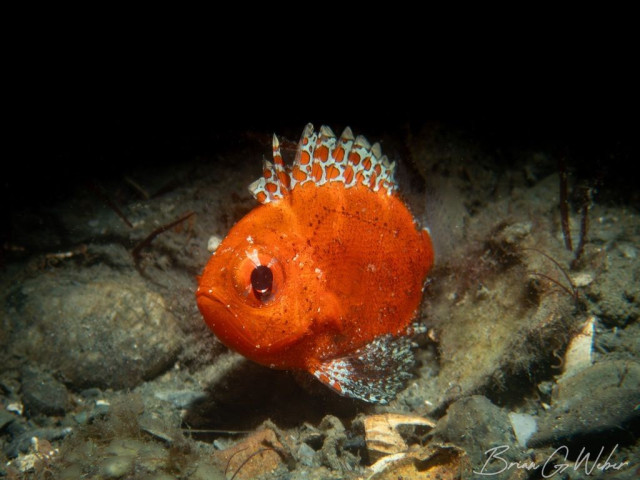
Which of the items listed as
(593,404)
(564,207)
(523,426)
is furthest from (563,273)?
(523,426)

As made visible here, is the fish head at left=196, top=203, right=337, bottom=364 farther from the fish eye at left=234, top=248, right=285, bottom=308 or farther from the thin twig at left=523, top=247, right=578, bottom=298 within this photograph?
the thin twig at left=523, top=247, right=578, bottom=298

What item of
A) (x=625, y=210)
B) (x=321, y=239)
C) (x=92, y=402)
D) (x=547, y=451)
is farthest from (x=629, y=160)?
(x=92, y=402)

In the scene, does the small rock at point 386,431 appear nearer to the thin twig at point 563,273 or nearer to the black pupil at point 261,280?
the black pupil at point 261,280

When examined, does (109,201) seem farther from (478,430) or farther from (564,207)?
(564,207)

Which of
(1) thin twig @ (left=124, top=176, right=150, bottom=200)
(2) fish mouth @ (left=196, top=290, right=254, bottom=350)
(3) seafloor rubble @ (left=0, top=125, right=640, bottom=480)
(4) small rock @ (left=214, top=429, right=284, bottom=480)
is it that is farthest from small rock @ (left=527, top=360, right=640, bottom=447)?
(1) thin twig @ (left=124, top=176, right=150, bottom=200)

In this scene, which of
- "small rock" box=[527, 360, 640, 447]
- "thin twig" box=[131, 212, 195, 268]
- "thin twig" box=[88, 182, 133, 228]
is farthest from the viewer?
"thin twig" box=[88, 182, 133, 228]

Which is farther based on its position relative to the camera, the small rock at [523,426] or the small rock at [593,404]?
the small rock at [523,426]

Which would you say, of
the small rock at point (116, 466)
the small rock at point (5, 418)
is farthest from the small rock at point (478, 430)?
the small rock at point (5, 418)
